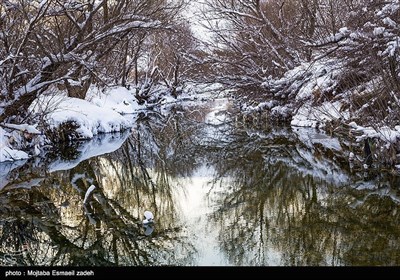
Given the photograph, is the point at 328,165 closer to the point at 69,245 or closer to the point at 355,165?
the point at 355,165

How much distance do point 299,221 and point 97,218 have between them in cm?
268

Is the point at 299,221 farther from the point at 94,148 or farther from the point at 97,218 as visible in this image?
the point at 94,148

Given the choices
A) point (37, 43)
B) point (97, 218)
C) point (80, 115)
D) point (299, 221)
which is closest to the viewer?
point (299, 221)

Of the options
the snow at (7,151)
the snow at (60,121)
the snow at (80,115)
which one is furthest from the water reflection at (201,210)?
the snow at (80,115)

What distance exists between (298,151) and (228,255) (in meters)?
7.04

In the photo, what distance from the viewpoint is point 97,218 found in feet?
20.3

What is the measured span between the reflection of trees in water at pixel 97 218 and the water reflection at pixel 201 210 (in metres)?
0.02

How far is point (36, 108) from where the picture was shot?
13367mm

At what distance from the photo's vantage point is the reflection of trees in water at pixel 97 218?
4.89 metres

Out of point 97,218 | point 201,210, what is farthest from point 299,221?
point 97,218

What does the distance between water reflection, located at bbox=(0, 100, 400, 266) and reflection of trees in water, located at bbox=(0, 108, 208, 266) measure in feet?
0.06

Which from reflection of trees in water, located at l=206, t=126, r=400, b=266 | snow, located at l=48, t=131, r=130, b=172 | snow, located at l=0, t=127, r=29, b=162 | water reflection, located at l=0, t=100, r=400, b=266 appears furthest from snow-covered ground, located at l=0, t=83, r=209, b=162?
reflection of trees in water, located at l=206, t=126, r=400, b=266
